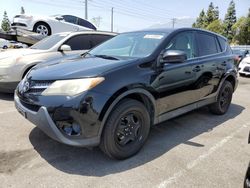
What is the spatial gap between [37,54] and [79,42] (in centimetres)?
128

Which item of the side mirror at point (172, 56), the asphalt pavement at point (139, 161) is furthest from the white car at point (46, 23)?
the side mirror at point (172, 56)

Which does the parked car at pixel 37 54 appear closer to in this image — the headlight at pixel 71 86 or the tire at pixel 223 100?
A: the headlight at pixel 71 86

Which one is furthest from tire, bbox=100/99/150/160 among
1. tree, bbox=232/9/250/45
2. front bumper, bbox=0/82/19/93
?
tree, bbox=232/9/250/45

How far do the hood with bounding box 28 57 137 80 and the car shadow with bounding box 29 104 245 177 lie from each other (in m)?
0.99

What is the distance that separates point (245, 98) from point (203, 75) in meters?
3.49

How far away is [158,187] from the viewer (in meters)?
2.82

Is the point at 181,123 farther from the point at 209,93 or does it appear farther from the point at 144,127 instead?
the point at 144,127

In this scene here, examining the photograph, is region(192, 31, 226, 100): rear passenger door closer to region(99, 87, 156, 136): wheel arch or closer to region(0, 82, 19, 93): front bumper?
region(99, 87, 156, 136): wheel arch

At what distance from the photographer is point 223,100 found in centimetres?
541

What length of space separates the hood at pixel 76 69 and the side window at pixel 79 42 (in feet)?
10.9

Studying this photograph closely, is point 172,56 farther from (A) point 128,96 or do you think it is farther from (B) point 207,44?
(B) point 207,44

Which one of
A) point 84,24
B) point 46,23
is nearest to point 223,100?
point 46,23

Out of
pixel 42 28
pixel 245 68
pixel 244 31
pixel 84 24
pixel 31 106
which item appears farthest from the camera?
pixel 244 31

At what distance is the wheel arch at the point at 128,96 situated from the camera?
2.99 meters
